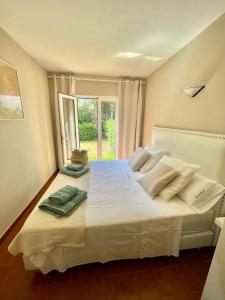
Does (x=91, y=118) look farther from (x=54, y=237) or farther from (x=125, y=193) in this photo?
(x=54, y=237)

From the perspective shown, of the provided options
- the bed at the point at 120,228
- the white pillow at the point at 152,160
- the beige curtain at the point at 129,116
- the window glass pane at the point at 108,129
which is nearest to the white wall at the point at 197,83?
the bed at the point at 120,228

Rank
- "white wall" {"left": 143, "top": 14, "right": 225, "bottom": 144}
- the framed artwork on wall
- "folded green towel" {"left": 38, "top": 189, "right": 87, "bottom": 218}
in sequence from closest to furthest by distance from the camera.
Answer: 1. "folded green towel" {"left": 38, "top": 189, "right": 87, "bottom": 218}
2. "white wall" {"left": 143, "top": 14, "right": 225, "bottom": 144}
3. the framed artwork on wall

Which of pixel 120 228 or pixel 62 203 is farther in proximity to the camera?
pixel 62 203

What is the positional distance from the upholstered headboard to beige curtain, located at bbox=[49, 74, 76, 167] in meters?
2.44

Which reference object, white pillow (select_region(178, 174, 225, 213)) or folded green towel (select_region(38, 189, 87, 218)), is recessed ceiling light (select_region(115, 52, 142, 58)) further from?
folded green towel (select_region(38, 189, 87, 218))

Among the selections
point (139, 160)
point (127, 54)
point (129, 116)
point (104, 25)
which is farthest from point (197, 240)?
point (129, 116)

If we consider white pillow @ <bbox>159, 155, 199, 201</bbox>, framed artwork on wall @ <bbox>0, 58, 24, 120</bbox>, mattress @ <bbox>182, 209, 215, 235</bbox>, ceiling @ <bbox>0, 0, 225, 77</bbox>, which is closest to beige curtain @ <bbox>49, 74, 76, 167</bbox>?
ceiling @ <bbox>0, 0, 225, 77</bbox>

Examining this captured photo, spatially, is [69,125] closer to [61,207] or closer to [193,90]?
[61,207]

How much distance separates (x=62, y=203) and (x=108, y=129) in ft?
9.36

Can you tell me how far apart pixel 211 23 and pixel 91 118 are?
9.56ft

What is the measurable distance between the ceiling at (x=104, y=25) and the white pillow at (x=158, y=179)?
5.34 feet

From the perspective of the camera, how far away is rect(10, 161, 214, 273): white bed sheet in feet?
4.03

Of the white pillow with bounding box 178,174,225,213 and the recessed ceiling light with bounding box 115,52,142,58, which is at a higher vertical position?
the recessed ceiling light with bounding box 115,52,142,58

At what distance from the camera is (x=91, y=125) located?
13.0 ft
